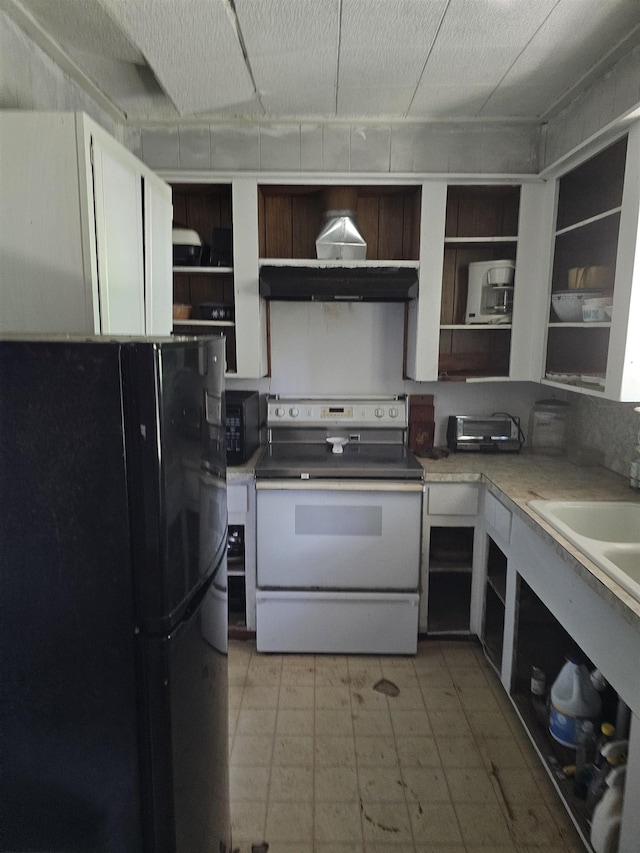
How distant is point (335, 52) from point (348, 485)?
1628 millimetres

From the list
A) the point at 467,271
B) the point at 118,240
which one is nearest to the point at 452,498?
the point at 467,271

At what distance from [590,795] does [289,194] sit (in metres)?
2.65

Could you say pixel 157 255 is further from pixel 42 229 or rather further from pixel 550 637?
pixel 550 637

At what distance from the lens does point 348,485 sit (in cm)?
227

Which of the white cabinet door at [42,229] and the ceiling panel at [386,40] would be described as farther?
the ceiling panel at [386,40]

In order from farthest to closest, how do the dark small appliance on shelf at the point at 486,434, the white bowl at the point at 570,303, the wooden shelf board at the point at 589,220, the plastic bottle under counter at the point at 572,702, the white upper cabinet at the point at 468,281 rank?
the dark small appliance on shelf at the point at 486,434, the white upper cabinet at the point at 468,281, the white bowl at the point at 570,303, the wooden shelf board at the point at 589,220, the plastic bottle under counter at the point at 572,702

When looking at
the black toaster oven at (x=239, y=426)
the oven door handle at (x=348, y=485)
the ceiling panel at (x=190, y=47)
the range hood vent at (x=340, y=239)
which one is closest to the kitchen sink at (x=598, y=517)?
the oven door handle at (x=348, y=485)

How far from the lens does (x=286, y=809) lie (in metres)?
1.63

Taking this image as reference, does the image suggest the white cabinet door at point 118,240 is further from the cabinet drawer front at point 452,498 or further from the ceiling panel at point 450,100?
the cabinet drawer front at point 452,498

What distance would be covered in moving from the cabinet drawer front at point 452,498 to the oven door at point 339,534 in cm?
9

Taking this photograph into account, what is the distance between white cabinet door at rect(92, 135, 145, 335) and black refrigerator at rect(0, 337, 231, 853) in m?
0.46

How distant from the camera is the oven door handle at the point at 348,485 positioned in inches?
89.4

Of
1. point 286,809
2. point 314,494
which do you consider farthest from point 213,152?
point 286,809

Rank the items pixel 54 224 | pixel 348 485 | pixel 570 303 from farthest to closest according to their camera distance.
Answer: pixel 348 485 → pixel 570 303 → pixel 54 224
